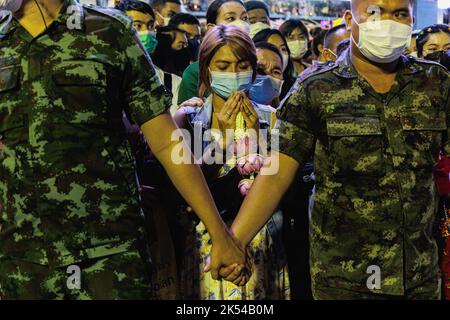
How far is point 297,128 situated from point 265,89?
1.82m

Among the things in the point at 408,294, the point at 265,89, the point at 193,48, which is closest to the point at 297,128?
the point at 408,294

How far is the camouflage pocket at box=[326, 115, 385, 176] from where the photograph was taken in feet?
7.23

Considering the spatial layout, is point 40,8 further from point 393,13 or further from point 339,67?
point 393,13

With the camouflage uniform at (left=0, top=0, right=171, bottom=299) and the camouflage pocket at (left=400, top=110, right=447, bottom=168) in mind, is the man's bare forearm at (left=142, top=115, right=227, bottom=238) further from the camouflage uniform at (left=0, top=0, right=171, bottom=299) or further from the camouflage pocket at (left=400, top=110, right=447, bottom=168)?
the camouflage pocket at (left=400, top=110, right=447, bottom=168)

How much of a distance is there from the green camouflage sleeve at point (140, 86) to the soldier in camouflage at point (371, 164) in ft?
1.71

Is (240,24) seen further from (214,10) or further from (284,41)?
(284,41)

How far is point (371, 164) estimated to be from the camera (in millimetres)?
2201

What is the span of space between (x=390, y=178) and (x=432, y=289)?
1.50 feet

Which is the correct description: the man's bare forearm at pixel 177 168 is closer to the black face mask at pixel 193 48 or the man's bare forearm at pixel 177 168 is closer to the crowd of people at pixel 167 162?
the crowd of people at pixel 167 162

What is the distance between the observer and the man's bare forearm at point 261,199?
7.59 feet

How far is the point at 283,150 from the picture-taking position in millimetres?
2279

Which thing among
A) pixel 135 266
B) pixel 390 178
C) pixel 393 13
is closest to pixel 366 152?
pixel 390 178

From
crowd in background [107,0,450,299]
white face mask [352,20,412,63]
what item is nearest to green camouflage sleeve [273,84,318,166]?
white face mask [352,20,412,63]

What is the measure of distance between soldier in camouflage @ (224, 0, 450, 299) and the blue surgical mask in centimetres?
108
